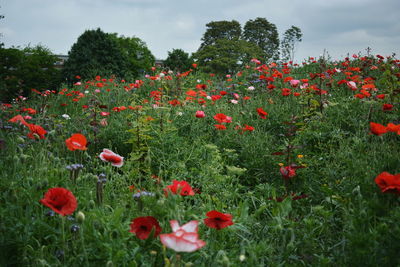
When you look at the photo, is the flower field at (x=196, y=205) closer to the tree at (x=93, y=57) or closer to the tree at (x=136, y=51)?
the tree at (x=93, y=57)

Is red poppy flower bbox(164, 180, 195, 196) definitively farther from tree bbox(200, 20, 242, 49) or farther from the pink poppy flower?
tree bbox(200, 20, 242, 49)

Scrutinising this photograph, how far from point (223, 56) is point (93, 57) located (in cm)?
861

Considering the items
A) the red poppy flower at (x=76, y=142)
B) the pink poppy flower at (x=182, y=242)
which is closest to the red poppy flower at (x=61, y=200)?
the red poppy flower at (x=76, y=142)

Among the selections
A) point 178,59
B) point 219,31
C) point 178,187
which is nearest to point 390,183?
point 178,187

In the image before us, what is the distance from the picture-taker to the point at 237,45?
19109 mm

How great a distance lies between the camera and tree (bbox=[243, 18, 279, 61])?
94.4 ft

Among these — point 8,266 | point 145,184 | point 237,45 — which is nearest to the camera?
point 8,266

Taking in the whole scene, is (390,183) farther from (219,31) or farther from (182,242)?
(219,31)

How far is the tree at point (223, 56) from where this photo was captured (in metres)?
18.1

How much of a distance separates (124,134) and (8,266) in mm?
2212

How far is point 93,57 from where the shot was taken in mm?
11672

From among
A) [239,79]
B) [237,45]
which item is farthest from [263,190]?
[237,45]

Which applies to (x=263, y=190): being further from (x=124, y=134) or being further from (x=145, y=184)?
(x=124, y=134)

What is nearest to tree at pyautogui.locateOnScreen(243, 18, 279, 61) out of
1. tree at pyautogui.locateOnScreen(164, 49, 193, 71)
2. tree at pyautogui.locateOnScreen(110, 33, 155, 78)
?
tree at pyautogui.locateOnScreen(110, 33, 155, 78)
